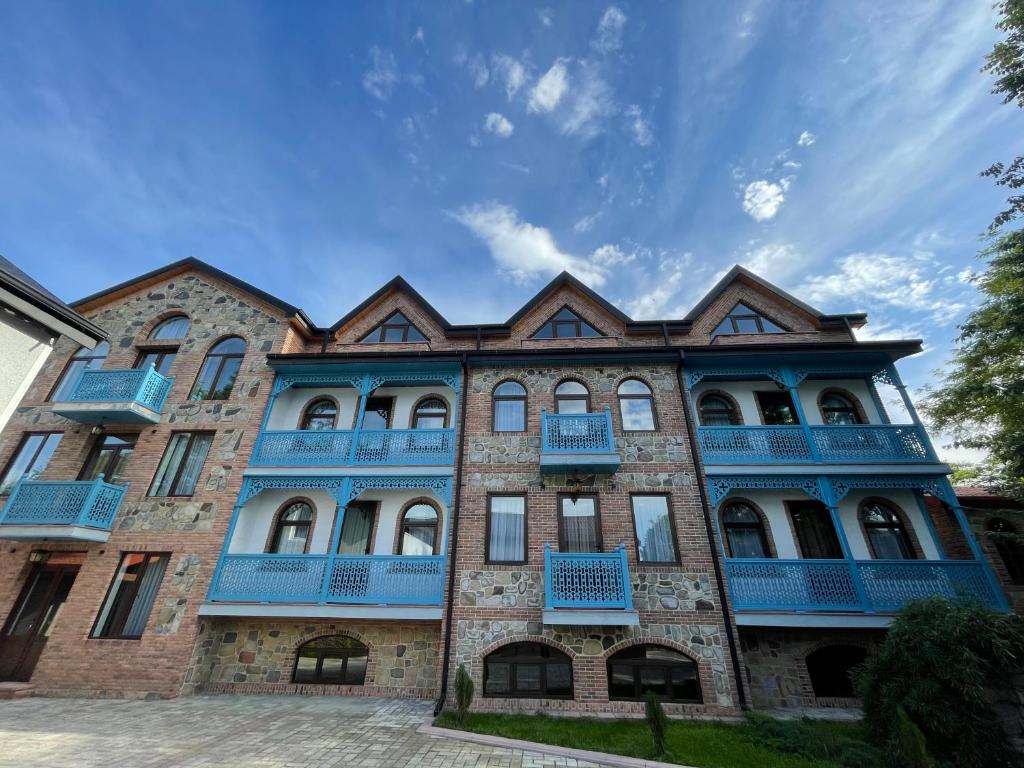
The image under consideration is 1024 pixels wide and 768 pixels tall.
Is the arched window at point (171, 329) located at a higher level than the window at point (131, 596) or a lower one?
higher

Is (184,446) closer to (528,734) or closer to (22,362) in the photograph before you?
(22,362)

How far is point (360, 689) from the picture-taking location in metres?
9.91

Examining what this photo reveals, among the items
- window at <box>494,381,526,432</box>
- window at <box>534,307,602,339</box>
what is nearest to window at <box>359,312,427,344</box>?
window at <box>494,381,526,432</box>

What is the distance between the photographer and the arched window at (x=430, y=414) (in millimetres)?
12609

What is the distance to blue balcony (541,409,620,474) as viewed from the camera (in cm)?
1059

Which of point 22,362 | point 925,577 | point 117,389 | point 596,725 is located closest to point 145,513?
point 117,389

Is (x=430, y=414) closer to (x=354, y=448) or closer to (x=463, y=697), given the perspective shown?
(x=354, y=448)

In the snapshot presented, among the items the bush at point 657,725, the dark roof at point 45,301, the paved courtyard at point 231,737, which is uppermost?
the dark roof at point 45,301

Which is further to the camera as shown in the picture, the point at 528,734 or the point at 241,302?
the point at 241,302

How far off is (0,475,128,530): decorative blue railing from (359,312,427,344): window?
777cm

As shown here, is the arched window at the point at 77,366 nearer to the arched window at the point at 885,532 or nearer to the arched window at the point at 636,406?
the arched window at the point at 636,406

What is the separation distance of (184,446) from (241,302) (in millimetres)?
4974

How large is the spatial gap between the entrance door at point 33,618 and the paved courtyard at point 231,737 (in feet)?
4.82

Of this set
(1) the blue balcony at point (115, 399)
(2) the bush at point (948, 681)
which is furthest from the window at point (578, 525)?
(1) the blue balcony at point (115, 399)
